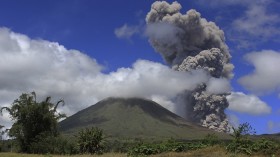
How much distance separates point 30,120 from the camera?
59.3 meters

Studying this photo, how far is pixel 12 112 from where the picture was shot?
60219 millimetres

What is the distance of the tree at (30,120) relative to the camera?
5850cm

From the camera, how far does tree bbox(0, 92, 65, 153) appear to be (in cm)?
5850

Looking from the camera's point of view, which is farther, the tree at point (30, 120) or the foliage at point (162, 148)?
the tree at point (30, 120)

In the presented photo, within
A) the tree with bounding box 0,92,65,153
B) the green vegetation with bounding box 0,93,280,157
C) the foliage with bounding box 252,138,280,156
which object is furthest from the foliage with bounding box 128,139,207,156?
the tree with bounding box 0,92,65,153

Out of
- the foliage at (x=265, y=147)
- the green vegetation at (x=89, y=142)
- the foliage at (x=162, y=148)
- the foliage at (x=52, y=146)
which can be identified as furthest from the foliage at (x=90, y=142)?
the foliage at (x=265, y=147)

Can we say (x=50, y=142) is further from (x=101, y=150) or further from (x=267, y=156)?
(x=267, y=156)

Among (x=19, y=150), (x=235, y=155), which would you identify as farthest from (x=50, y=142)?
(x=235, y=155)

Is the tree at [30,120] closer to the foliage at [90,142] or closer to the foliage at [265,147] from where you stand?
the foliage at [90,142]

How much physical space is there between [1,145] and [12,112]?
4.59m

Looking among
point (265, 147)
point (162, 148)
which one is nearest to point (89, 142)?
point (162, 148)

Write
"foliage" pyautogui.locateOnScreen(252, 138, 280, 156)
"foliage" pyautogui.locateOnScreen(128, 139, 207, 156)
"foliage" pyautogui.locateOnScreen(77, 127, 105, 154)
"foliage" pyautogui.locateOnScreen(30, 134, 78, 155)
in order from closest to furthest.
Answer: "foliage" pyautogui.locateOnScreen(252, 138, 280, 156) → "foliage" pyautogui.locateOnScreen(128, 139, 207, 156) → "foliage" pyautogui.locateOnScreen(77, 127, 105, 154) → "foliage" pyautogui.locateOnScreen(30, 134, 78, 155)

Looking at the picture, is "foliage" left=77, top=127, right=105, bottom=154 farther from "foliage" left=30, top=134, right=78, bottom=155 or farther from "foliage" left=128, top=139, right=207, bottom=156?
"foliage" left=128, top=139, right=207, bottom=156

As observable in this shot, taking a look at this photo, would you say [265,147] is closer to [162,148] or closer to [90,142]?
[162,148]
